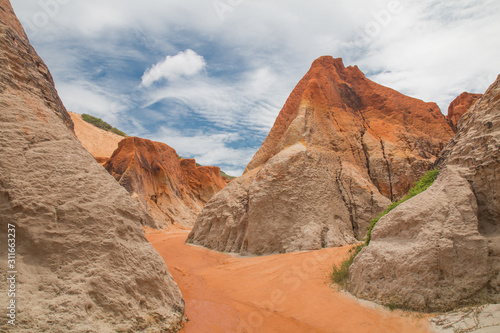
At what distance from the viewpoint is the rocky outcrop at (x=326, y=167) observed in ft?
33.1

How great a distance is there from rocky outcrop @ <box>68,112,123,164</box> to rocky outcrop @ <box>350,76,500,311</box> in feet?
120

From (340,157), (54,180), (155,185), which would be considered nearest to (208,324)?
(54,180)

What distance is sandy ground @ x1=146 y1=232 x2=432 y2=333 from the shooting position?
15.0 feet

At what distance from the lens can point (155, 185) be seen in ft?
80.1

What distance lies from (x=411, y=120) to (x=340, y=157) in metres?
4.69

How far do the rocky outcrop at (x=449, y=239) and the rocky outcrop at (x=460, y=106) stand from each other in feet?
37.1

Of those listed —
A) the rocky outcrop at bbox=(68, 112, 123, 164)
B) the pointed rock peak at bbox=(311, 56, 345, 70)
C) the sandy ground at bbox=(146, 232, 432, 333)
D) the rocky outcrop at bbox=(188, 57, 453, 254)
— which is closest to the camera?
the sandy ground at bbox=(146, 232, 432, 333)

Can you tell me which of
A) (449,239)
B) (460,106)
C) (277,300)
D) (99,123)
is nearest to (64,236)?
(277,300)

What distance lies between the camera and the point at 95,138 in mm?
41969

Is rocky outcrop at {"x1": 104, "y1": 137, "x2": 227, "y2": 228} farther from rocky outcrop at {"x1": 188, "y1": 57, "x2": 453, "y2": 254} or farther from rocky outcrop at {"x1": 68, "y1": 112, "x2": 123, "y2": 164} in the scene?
rocky outcrop at {"x1": 68, "y1": 112, "x2": 123, "y2": 164}

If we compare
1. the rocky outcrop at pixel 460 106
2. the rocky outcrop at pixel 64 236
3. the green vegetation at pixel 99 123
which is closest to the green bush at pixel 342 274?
the rocky outcrop at pixel 64 236

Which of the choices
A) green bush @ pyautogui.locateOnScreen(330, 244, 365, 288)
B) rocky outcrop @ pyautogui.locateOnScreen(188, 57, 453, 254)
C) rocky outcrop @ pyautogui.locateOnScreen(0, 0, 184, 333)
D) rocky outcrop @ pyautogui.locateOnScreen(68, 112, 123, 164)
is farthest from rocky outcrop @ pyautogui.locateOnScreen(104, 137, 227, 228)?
rocky outcrop @ pyautogui.locateOnScreen(0, 0, 184, 333)

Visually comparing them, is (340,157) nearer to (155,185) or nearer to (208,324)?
(208,324)

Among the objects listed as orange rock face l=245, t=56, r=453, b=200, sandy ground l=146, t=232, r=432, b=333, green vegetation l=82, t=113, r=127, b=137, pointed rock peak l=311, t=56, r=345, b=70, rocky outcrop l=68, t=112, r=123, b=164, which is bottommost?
sandy ground l=146, t=232, r=432, b=333
